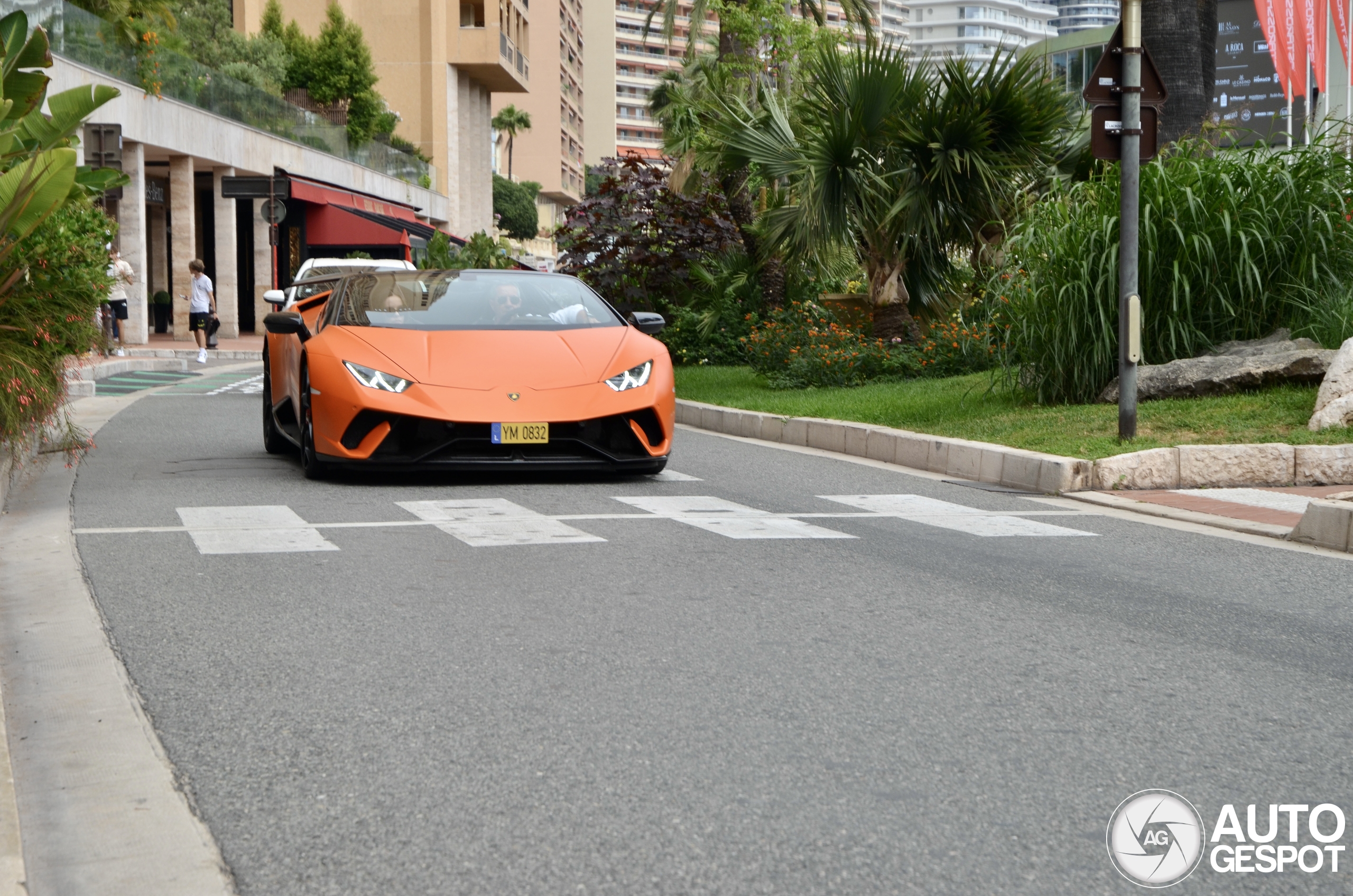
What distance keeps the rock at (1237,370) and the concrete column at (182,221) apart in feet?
94.5

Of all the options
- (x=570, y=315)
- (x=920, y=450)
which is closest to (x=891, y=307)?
(x=920, y=450)

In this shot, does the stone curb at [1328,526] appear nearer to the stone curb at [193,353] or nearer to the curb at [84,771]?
the curb at [84,771]

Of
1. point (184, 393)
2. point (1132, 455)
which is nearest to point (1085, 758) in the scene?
point (1132, 455)

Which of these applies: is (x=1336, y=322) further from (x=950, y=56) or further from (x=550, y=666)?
(x=550, y=666)

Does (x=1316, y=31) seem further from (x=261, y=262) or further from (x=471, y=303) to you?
(x=471, y=303)

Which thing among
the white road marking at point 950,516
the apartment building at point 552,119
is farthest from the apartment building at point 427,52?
the white road marking at point 950,516

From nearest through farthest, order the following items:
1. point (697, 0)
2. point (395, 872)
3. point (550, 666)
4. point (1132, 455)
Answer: point (395, 872), point (550, 666), point (1132, 455), point (697, 0)

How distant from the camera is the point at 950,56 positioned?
16562mm

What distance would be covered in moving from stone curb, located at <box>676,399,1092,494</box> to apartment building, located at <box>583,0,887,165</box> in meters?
145

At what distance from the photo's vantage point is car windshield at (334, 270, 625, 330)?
9797mm

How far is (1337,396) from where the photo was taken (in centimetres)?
1024

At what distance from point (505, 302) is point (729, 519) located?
299 cm

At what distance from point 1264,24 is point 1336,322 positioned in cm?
3105

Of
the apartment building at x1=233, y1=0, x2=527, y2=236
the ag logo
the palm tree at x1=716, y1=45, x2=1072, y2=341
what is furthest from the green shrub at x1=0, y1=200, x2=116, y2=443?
the apartment building at x1=233, y1=0, x2=527, y2=236
